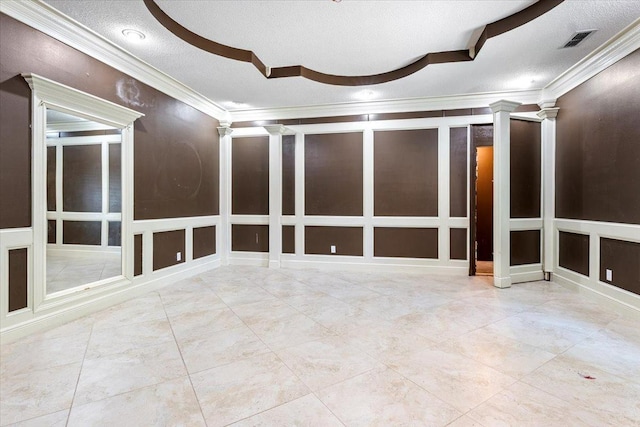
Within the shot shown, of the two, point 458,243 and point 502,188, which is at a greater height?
point 502,188

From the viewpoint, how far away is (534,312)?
10.1ft

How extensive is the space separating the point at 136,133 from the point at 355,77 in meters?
3.03

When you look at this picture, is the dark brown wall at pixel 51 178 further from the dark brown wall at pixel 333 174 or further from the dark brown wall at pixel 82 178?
the dark brown wall at pixel 333 174

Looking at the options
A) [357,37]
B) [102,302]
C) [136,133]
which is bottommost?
[102,302]

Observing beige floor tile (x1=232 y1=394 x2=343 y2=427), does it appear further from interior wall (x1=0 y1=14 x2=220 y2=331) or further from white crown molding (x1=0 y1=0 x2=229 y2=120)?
white crown molding (x1=0 y1=0 x2=229 y2=120)

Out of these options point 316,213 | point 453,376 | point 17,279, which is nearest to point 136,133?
point 17,279

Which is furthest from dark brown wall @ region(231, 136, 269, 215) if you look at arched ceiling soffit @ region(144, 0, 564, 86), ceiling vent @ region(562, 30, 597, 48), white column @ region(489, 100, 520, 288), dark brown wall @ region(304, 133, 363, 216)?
ceiling vent @ region(562, 30, 597, 48)

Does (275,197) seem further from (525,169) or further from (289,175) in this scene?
(525,169)

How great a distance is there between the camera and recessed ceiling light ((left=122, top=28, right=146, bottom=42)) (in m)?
2.88

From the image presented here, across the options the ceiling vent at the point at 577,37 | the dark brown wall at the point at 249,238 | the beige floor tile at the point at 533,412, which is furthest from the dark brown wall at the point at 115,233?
the ceiling vent at the point at 577,37

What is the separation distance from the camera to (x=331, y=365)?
2.04m

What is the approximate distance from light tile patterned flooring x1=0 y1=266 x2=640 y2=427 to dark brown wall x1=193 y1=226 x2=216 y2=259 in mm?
1366

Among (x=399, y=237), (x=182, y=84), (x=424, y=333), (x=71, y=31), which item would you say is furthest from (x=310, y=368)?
(x=182, y=84)

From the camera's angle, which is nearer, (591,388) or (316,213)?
(591,388)
